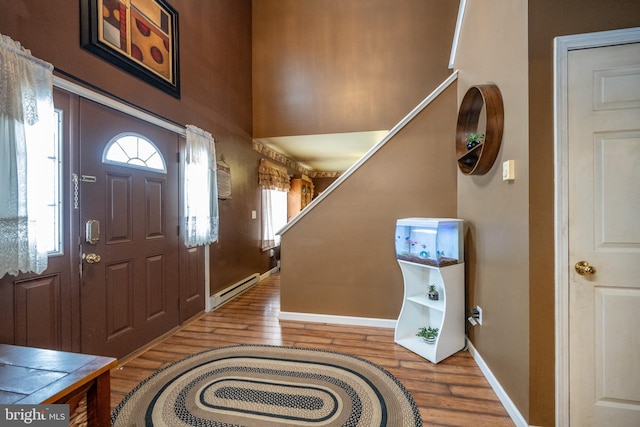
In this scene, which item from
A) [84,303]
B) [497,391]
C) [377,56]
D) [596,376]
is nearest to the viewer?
[596,376]

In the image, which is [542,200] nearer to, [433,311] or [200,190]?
[433,311]

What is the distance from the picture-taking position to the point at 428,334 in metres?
2.38

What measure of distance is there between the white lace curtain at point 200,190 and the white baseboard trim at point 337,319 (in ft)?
4.25

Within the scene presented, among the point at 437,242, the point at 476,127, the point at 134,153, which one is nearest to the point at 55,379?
the point at 134,153

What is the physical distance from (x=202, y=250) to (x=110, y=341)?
1285mm

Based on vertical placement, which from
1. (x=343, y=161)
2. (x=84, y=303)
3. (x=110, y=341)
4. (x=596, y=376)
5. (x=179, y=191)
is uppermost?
(x=343, y=161)

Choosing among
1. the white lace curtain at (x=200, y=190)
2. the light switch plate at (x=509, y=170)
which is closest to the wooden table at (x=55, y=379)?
→ the white lace curtain at (x=200, y=190)

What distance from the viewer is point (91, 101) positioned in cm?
195

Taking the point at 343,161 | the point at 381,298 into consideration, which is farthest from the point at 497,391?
the point at 343,161

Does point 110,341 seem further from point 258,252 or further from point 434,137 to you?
point 434,137

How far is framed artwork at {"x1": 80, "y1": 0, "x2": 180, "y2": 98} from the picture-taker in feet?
6.43

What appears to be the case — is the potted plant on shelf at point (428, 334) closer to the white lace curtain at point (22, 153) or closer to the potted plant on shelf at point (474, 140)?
the potted plant on shelf at point (474, 140)

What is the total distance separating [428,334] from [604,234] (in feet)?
4.91

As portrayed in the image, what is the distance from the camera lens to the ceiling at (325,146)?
429cm
